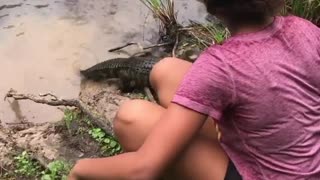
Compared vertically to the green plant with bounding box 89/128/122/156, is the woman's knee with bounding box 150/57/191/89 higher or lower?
higher

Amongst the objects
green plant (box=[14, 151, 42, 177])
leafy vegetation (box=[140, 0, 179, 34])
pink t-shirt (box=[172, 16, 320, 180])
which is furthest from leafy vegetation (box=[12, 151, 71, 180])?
leafy vegetation (box=[140, 0, 179, 34])

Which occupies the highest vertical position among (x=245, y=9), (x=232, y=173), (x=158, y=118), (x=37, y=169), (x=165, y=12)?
(x=245, y=9)

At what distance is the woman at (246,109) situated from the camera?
1.89 metres

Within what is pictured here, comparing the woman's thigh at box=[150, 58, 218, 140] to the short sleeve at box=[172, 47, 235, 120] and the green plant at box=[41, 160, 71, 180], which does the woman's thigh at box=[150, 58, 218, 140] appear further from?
the green plant at box=[41, 160, 71, 180]

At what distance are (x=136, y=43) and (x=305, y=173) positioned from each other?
2.74 metres

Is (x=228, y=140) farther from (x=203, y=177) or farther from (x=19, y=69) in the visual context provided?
(x=19, y=69)

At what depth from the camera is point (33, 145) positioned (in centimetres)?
336

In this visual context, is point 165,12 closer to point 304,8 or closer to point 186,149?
point 304,8

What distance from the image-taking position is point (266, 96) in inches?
75.5

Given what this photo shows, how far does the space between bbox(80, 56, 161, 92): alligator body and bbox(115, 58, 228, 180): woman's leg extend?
1.59 m

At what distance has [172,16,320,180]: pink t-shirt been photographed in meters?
1.89

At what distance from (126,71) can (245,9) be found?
245 centimetres

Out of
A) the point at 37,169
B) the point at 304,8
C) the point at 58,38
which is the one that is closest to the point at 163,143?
the point at 37,169

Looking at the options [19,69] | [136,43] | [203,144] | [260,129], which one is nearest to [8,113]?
[19,69]
